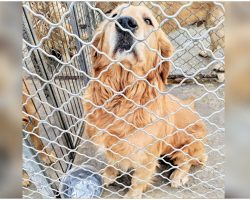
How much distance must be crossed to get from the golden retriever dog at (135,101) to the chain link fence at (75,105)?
0.08 meters

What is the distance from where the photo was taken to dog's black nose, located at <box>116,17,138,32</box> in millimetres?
1364

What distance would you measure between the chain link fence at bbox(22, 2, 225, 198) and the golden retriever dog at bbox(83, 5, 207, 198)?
75mm

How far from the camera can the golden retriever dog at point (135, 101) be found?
A: 1597mm

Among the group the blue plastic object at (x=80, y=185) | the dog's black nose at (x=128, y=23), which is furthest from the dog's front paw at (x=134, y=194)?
the dog's black nose at (x=128, y=23)

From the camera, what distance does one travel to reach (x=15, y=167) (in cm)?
103

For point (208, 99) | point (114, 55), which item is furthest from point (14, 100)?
point (208, 99)

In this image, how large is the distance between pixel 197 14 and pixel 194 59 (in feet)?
1.65

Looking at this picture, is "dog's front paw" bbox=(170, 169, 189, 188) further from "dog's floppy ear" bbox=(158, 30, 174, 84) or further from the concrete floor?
"dog's floppy ear" bbox=(158, 30, 174, 84)

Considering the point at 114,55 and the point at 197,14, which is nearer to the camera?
the point at 114,55

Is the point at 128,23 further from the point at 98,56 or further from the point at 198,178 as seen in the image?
the point at 198,178

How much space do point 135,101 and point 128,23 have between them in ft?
1.69

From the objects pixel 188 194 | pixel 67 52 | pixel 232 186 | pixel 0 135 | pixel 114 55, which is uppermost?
pixel 67 52

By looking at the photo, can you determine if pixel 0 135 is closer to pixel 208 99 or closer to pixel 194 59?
pixel 208 99

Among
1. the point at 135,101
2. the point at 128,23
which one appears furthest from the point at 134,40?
the point at 135,101
